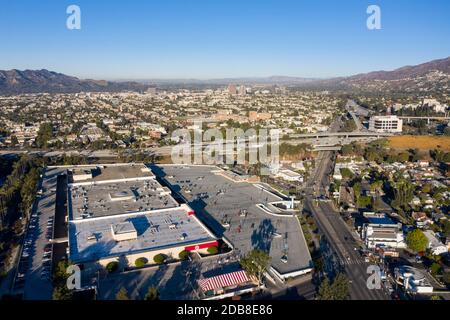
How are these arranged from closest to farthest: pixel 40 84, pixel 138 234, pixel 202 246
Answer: pixel 202 246
pixel 138 234
pixel 40 84

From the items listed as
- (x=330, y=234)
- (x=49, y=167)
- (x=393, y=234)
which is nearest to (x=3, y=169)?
(x=49, y=167)

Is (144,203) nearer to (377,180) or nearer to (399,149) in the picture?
(377,180)

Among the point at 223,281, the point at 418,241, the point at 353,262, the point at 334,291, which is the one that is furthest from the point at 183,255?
the point at 418,241

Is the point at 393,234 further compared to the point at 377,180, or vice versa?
the point at 377,180

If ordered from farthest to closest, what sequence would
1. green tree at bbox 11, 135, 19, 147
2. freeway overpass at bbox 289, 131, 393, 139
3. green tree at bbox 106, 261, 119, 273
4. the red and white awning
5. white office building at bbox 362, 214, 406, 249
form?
freeway overpass at bbox 289, 131, 393, 139
green tree at bbox 11, 135, 19, 147
white office building at bbox 362, 214, 406, 249
green tree at bbox 106, 261, 119, 273
the red and white awning

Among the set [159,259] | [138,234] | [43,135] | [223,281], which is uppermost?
[43,135]

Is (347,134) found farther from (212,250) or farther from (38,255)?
(38,255)

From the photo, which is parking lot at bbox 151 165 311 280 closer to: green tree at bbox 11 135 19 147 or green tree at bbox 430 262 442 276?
green tree at bbox 430 262 442 276

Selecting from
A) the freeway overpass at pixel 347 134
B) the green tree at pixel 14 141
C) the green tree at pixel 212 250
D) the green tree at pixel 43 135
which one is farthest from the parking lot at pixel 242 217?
the green tree at pixel 14 141

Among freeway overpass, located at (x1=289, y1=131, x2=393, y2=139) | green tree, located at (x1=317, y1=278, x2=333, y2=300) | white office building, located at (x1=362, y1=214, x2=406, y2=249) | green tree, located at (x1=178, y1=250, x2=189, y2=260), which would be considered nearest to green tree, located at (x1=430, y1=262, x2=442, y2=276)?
white office building, located at (x1=362, y1=214, x2=406, y2=249)
